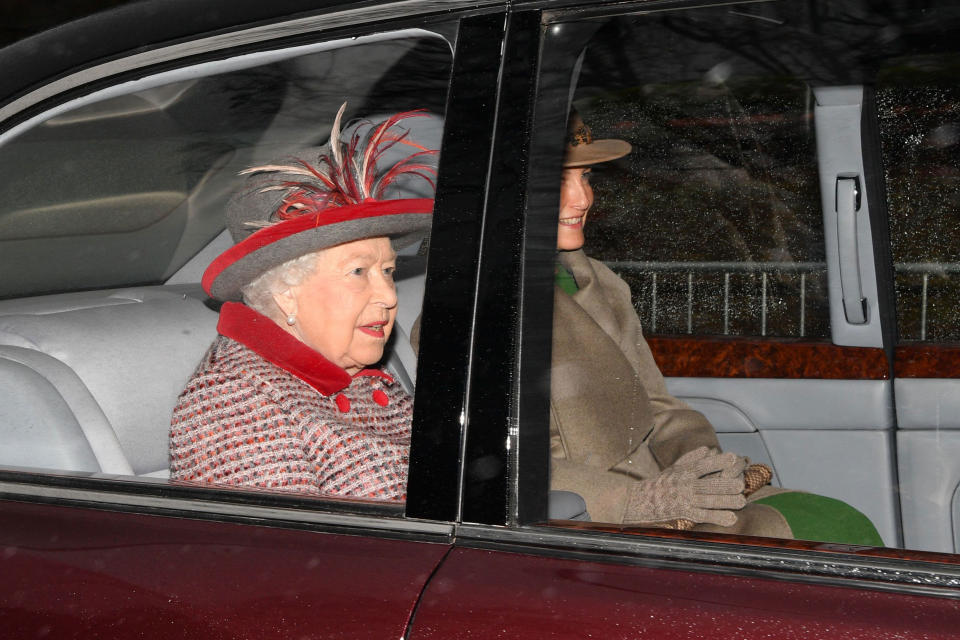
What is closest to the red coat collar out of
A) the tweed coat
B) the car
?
the tweed coat

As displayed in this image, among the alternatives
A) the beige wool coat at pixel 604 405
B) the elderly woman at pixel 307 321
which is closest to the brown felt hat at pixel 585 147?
the beige wool coat at pixel 604 405

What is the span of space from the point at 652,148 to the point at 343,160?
0.59 metres

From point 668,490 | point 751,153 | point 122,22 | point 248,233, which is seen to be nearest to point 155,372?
point 248,233

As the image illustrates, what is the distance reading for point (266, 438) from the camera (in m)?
1.67

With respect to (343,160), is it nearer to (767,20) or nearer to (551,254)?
(551,254)

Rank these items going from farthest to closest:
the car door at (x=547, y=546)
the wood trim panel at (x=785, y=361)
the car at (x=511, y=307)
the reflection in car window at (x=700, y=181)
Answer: the wood trim panel at (x=785, y=361)
the reflection in car window at (x=700, y=181)
the car at (x=511, y=307)
the car door at (x=547, y=546)

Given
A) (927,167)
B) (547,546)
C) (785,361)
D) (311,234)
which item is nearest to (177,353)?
(311,234)

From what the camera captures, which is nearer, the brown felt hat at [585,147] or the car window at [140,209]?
the brown felt hat at [585,147]

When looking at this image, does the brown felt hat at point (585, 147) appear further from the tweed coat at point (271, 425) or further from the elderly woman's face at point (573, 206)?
the tweed coat at point (271, 425)

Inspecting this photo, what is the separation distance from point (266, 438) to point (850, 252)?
5.01 ft

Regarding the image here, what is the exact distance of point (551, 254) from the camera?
1281 mm

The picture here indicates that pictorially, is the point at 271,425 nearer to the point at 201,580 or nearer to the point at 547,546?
the point at 201,580

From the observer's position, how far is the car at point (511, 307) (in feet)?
3.68

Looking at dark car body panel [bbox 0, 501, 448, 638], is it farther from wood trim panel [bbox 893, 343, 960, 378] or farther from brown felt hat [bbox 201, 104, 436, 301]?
wood trim panel [bbox 893, 343, 960, 378]
